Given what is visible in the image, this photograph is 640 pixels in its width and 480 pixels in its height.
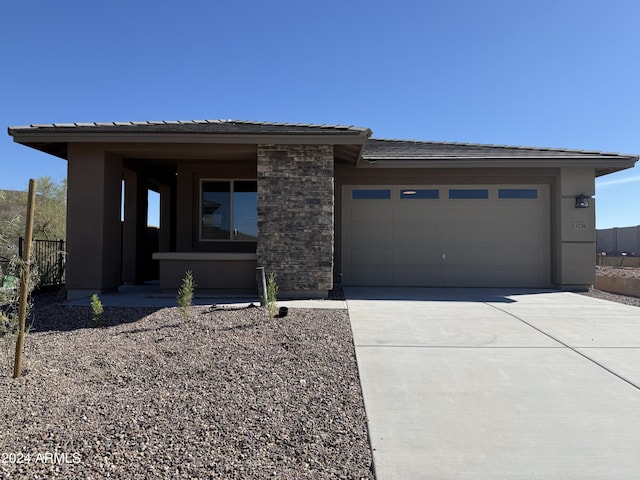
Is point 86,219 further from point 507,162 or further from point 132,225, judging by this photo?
point 507,162

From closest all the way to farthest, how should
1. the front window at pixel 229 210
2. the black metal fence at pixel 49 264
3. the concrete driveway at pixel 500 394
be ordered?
the concrete driveway at pixel 500 394 → the black metal fence at pixel 49 264 → the front window at pixel 229 210

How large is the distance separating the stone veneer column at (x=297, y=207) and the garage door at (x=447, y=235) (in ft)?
9.23

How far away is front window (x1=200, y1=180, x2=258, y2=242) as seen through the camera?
11.5 m

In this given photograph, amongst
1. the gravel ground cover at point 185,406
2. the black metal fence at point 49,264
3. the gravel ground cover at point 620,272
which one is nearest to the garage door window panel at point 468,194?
the gravel ground cover at point 620,272

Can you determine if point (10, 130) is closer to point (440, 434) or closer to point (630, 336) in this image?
point (440, 434)

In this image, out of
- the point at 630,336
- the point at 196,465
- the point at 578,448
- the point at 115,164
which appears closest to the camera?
the point at 196,465

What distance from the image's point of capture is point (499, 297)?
9977 millimetres

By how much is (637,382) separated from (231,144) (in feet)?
25.2

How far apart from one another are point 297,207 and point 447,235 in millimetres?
4808

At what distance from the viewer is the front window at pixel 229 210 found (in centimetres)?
1153

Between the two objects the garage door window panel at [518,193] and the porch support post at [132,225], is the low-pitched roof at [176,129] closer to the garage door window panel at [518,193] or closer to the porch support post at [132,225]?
the porch support post at [132,225]

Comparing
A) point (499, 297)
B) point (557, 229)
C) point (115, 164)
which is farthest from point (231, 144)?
point (557, 229)

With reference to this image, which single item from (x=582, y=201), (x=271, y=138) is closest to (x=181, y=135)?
(x=271, y=138)

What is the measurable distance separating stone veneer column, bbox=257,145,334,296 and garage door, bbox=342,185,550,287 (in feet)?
9.23
